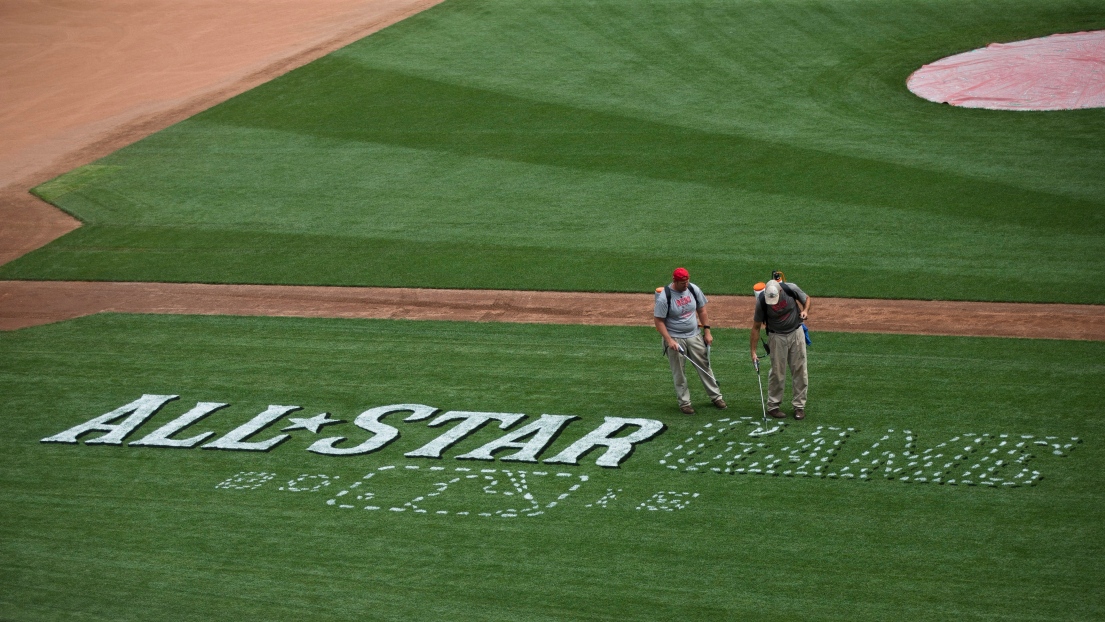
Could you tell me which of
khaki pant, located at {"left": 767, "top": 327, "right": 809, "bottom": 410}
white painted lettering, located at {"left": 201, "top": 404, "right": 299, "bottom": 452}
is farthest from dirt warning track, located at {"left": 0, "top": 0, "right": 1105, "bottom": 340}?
white painted lettering, located at {"left": 201, "top": 404, "right": 299, "bottom": 452}

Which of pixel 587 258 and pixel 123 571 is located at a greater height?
pixel 587 258

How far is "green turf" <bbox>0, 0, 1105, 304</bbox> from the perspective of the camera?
22656mm

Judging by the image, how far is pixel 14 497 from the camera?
14.9 metres

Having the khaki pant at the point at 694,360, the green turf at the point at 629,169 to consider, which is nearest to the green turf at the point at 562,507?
the khaki pant at the point at 694,360

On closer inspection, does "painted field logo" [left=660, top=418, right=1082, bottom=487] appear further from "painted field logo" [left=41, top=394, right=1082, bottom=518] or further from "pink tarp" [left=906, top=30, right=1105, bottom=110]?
"pink tarp" [left=906, top=30, right=1105, bottom=110]

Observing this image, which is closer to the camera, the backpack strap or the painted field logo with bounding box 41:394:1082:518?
the painted field logo with bounding box 41:394:1082:518

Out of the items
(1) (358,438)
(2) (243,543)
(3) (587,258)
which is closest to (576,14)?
(3) (587,258)

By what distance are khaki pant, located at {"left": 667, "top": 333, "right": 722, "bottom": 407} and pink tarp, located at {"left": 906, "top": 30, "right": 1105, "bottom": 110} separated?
56.2 ft

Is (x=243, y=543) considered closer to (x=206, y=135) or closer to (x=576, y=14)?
(x=206, y=135)

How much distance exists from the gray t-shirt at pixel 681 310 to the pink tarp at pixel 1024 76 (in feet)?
56.7

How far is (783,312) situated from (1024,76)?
1936 cm

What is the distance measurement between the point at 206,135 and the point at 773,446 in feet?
73.1

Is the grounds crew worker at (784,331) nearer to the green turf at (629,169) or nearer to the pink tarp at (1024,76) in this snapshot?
the green turf at (629,169)

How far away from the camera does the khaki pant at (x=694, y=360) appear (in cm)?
1554
